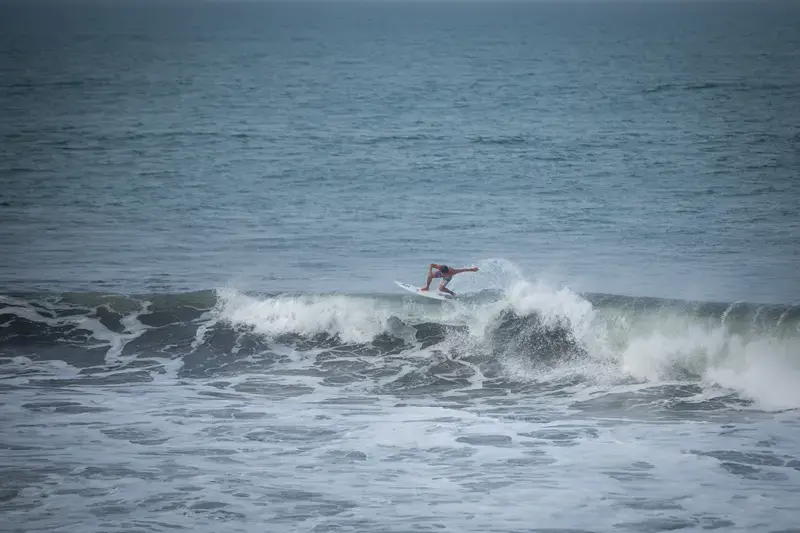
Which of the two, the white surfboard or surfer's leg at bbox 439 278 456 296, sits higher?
surfer's leg at bbox 439 278 456 296

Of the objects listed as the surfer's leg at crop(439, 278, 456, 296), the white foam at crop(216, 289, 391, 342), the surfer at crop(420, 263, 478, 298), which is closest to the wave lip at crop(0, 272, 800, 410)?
the white foam at crop(216, 289, 391, 342)

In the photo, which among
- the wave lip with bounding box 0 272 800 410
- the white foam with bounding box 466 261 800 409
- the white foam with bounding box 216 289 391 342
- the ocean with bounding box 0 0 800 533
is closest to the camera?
the ocean with bounding box 0 0 800 533

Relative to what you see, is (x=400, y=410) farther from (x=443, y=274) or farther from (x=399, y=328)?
(x=399, y=328)

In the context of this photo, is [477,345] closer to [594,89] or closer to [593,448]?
[593,448]

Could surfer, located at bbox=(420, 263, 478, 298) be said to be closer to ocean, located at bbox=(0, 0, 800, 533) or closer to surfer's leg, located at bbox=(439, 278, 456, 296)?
surfer's leg, located at bbox=(439, 278, 456, 296)

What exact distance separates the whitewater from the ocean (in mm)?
64

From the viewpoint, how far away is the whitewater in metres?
14.2

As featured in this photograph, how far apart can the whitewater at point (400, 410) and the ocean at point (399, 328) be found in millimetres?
64

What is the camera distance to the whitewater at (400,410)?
560 inches

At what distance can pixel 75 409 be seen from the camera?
1809cm

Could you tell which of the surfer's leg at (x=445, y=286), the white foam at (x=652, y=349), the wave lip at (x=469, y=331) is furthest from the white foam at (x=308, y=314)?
the white foam at (x=652, y=349)

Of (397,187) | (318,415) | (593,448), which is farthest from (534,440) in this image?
(397,187)

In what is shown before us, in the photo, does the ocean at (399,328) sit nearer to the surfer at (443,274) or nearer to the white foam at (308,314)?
the white foam at (308,314)

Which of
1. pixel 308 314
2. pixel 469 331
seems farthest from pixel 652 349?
pixel 308 314
